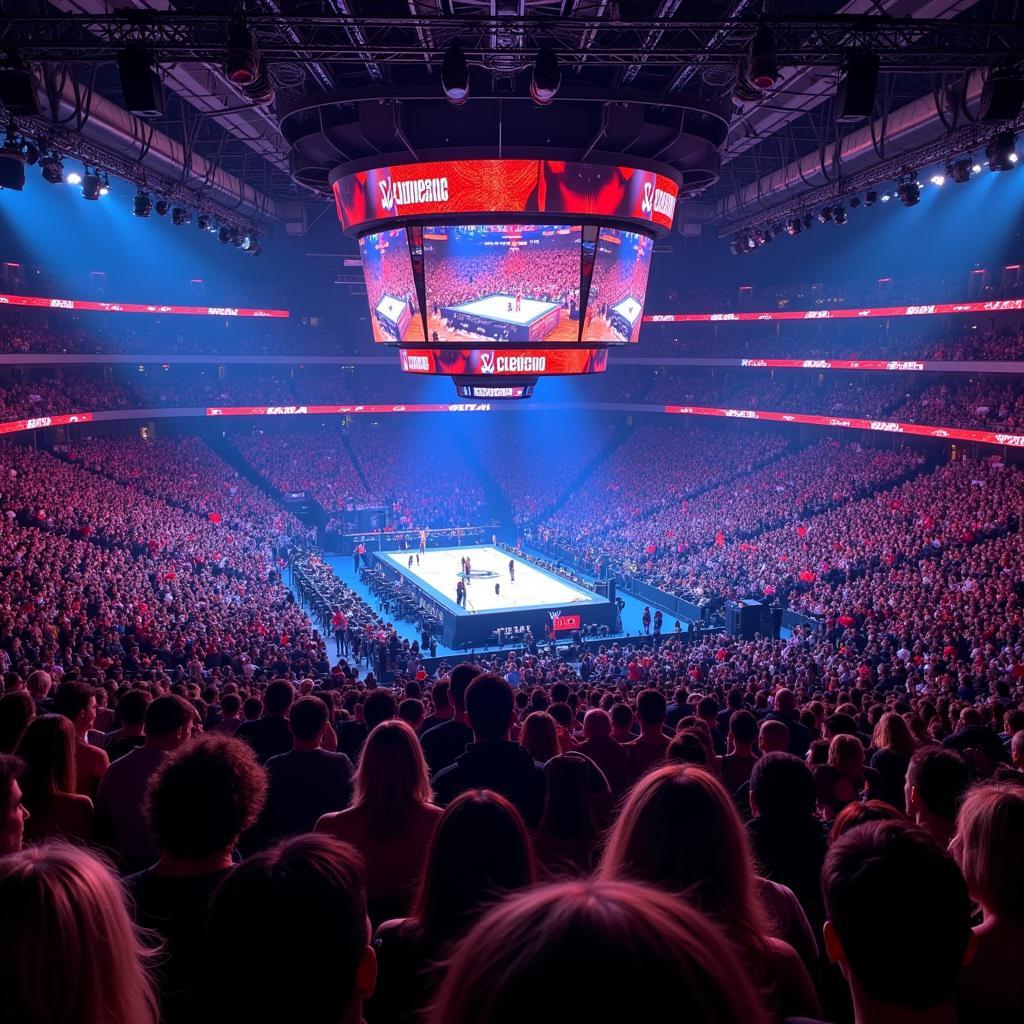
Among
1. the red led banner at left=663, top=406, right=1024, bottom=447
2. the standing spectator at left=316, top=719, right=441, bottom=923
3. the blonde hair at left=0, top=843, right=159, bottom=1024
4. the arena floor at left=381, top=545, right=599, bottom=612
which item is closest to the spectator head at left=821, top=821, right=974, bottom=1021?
the blonde hair at left=0, top=843, right=159, bottom=1024

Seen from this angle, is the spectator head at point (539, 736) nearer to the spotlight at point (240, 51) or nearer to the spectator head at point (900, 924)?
the spectator head at point (900, 924)

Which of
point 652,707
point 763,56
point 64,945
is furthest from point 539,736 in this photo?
point 763,56

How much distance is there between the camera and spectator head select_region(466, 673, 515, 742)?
5.05m

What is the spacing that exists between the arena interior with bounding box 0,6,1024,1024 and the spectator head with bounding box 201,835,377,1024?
0.03 ft

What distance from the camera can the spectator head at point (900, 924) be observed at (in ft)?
6.28

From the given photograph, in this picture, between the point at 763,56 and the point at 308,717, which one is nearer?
the point at 308,717

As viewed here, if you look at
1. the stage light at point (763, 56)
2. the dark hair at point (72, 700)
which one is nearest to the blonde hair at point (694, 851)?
the dark hair at point (72, 700)

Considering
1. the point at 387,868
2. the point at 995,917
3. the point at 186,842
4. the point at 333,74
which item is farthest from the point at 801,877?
the point at 333,74

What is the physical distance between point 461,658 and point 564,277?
433 inches

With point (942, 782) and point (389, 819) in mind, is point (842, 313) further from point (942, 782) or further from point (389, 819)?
point (389, 819)

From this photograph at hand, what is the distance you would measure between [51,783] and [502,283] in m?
14.1

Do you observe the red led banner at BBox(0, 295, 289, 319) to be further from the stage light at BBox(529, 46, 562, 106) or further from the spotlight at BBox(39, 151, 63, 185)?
the stage light at BBox(529, 46, 562, 106)

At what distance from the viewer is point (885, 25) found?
11.5 m

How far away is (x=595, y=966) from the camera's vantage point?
1.18m
